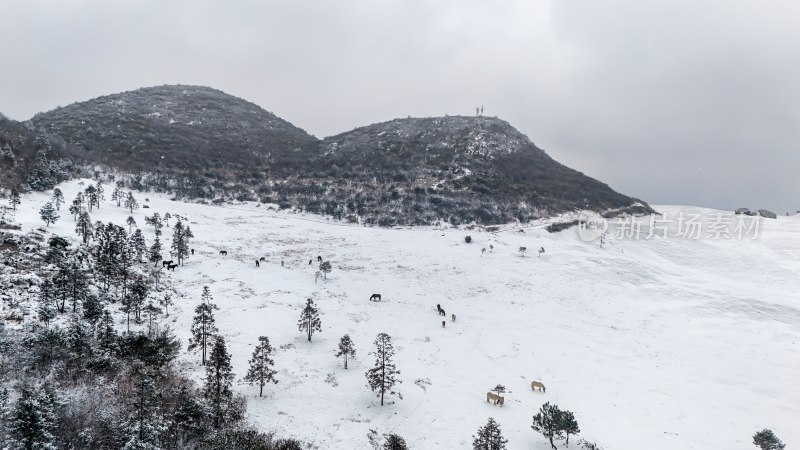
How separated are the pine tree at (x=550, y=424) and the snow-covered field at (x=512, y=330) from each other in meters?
A: 1.18

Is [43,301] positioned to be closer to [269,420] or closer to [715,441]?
[269,420]

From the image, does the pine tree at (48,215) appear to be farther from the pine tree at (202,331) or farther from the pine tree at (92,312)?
the pine tree at (202,331)

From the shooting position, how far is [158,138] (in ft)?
503

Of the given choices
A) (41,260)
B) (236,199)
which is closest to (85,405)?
(41,260)

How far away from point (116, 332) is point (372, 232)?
195 feet

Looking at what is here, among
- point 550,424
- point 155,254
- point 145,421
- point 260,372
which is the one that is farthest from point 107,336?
point 550,424

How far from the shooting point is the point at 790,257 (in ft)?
255

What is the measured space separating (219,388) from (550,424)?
83.6ft

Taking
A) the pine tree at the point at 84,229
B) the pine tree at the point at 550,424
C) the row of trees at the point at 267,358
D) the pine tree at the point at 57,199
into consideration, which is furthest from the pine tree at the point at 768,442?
the pine tree at the point at 57,199

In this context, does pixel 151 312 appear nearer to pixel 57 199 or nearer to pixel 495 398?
pixel 495 398

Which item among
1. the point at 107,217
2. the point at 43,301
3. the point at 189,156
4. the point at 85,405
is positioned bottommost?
the point at 85,405

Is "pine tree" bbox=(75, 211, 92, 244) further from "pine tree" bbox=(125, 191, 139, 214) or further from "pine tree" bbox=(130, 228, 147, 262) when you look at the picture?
"pine tree" bbox=(125, 191, 139, 214)

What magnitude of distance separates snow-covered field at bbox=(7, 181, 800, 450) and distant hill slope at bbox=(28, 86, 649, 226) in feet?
86.0

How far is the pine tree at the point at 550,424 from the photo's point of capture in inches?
1199
